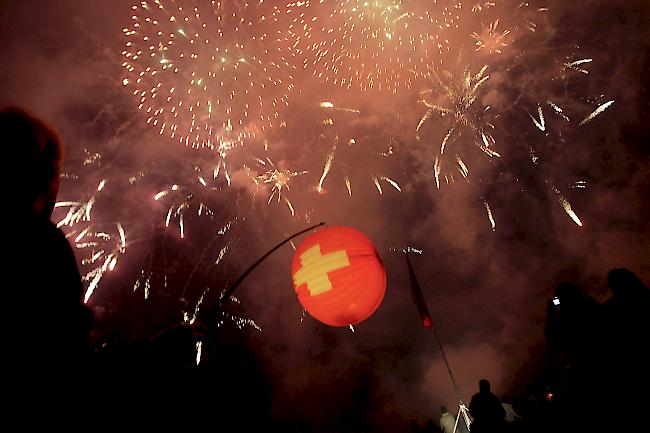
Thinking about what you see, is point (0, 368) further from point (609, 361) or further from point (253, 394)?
point (253, 394)

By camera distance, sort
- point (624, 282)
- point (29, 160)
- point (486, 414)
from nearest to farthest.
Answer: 1. point (29, 160)
2. point (624, 282)
3. point (486, 414)

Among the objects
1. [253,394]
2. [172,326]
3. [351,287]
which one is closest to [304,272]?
[351,287]

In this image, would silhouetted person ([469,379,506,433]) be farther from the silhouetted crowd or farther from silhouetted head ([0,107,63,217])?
silhouetted head ([0,107,63,217])

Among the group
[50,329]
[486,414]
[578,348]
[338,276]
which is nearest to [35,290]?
[50,329]

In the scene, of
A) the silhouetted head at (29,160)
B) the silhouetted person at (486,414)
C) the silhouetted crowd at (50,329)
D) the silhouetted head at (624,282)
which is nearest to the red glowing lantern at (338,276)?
the silhouetted head at (624,282)

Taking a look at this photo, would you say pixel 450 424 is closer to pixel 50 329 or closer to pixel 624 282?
pixel 624 282

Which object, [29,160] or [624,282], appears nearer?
[29,160]

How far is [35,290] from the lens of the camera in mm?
1086

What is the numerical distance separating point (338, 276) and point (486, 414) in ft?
9.98

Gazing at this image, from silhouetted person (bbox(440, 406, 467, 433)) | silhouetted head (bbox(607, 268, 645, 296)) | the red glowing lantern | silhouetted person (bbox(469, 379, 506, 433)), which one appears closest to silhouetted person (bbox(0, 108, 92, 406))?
the red glowing lantern

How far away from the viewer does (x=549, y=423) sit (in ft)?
11.5

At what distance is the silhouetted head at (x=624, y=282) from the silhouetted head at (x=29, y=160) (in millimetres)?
4381

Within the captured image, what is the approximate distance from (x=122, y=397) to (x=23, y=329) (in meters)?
0.40

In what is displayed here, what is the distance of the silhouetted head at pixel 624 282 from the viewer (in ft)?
11.5
